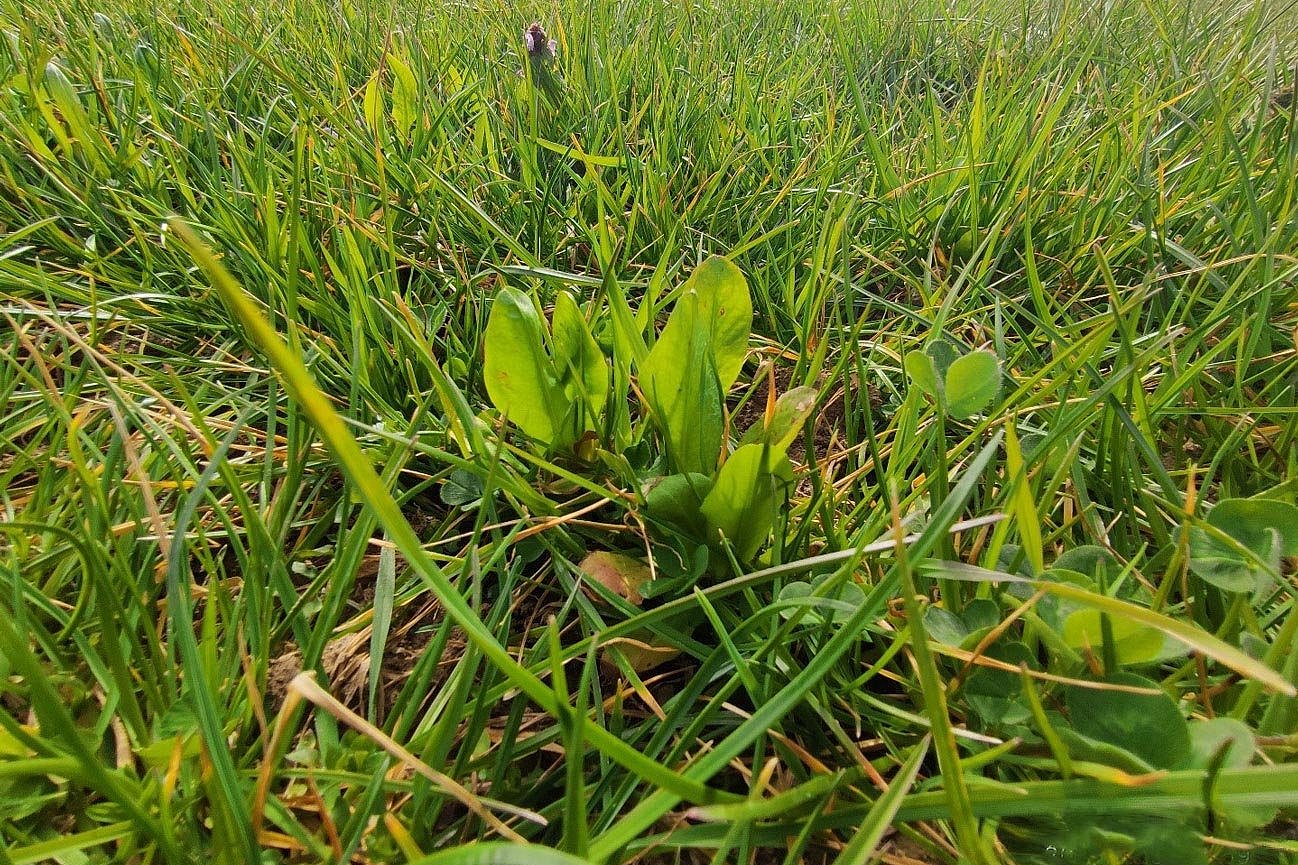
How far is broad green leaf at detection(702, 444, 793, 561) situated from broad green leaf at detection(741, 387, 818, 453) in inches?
1.3


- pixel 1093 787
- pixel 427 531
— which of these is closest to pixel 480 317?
pixel 427 531

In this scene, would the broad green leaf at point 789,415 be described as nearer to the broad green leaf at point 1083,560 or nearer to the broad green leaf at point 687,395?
the broad green leaf at point 687,395

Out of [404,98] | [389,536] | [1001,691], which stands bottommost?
[1001,691]

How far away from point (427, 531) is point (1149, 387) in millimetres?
865

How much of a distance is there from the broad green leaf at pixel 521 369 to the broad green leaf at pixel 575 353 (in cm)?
2

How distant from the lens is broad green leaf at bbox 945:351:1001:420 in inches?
23.7

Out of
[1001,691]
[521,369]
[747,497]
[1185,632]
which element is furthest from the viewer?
[521,369]

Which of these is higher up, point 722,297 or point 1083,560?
point 722,297

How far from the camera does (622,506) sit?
0.67 meters

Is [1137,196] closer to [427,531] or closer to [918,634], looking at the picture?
[918,634]

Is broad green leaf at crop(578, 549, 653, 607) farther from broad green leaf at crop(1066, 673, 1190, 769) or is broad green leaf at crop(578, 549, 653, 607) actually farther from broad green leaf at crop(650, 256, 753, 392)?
broad green leaf at crop(1066, 673, 1190, 769)

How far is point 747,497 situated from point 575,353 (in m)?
0.25

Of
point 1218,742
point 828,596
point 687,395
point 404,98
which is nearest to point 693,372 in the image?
point 687,395

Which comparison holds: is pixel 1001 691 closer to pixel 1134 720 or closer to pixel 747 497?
pixel 1134 720
